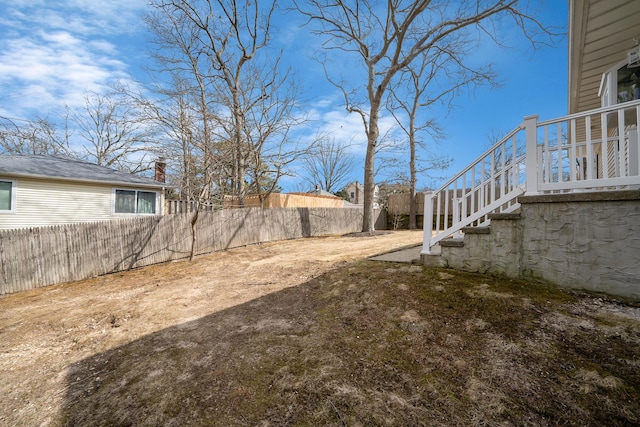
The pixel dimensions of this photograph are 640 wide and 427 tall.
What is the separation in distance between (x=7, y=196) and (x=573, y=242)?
46.2 feet

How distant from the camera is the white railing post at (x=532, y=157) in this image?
316cm

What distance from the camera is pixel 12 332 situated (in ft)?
11.7

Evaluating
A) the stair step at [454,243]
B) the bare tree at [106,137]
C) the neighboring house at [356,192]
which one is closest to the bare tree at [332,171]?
the neighboring house at [356,192]

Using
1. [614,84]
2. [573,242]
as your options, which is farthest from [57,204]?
[614,84]

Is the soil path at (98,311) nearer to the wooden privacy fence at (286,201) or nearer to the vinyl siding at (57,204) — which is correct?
the vinyl siding at (57,204)

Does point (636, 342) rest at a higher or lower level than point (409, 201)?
lower

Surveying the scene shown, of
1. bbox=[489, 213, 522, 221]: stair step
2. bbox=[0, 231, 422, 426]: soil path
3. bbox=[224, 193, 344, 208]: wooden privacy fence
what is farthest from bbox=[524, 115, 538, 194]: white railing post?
bbox=[224, 193, 344, 208]: wooden privacy fence

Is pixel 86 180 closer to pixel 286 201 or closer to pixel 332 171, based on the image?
pixel 286 201

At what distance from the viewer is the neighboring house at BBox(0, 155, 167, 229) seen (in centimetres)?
871

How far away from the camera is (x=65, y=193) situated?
9633 millimetres

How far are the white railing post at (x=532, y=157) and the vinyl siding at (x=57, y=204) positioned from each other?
12.5 meters

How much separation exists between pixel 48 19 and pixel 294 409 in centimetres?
1142

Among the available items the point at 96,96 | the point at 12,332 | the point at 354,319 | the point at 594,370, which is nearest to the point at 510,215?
the point at 594,370

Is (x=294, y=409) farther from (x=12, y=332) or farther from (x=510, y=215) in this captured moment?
(x=12, y=332)
